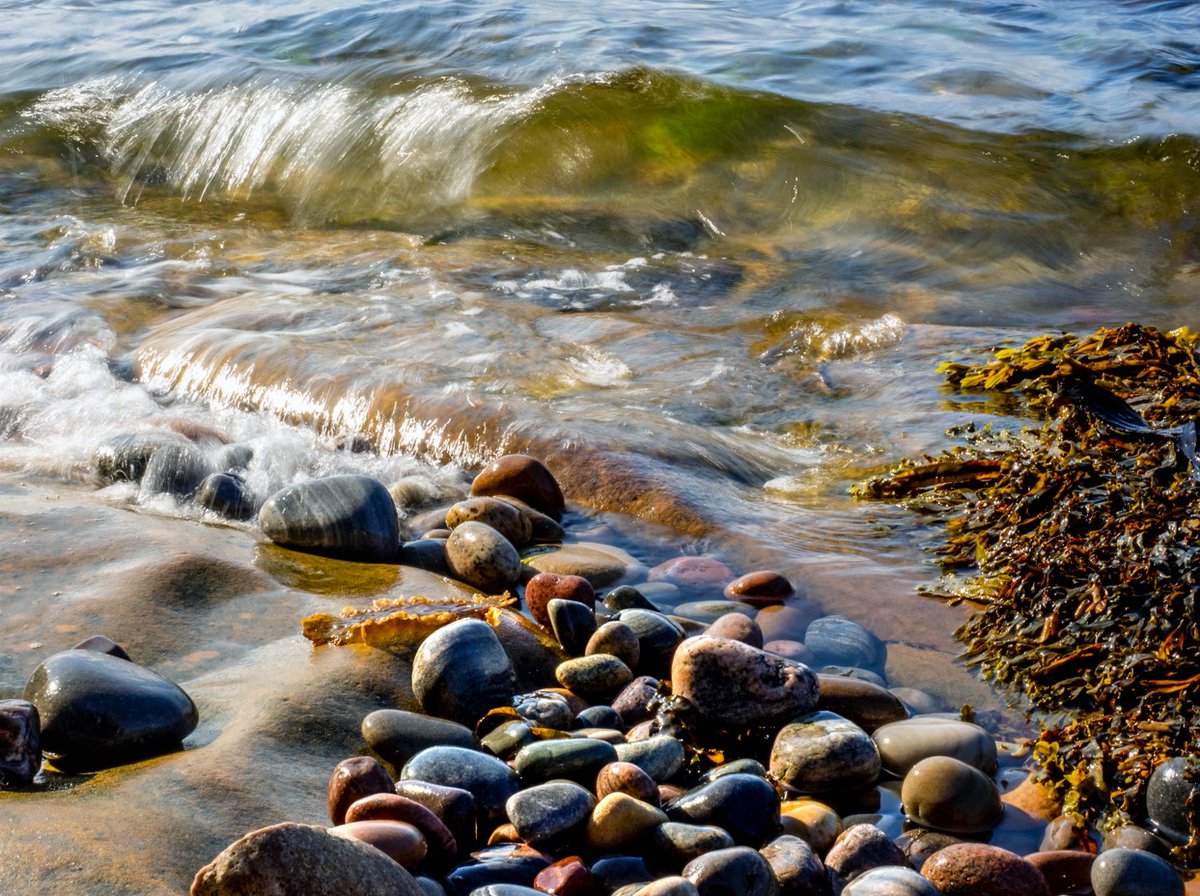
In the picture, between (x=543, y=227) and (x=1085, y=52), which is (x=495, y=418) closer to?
(x=543, y=227)

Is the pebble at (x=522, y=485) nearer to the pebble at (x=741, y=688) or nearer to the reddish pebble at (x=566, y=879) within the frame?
the pebble at (x=741, y=688)

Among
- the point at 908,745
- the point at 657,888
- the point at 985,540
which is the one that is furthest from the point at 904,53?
the point at 657,888

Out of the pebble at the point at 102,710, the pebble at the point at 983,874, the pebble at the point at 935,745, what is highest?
the pebble at the point at 102,710

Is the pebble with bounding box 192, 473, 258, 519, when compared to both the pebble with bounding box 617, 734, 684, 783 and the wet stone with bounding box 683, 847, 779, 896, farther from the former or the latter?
the wet stone with bounding box 683, 847, 779, 896

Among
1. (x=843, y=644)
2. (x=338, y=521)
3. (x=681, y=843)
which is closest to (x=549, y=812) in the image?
(x=681, y=843)

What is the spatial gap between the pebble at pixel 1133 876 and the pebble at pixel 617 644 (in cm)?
121

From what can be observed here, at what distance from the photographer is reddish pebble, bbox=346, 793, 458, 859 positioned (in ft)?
7.05

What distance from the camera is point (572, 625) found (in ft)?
10.3

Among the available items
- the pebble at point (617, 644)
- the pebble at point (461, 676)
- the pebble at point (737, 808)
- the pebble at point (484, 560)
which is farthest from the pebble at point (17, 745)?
the pebble at point (484, 560)

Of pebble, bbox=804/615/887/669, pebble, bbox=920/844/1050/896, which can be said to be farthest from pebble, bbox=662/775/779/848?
pebble, bbox=804/615/887/669

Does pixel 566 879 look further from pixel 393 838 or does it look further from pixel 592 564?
pixel 592 564

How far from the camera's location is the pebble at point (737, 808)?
2.36 m

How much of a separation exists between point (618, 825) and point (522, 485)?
2021 millimetres

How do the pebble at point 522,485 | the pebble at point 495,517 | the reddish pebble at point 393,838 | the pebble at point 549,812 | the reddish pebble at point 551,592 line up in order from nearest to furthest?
the reddish pebble at point 393,838 → the pebble at point 549,812 → the reddish pebble at point 551,592 → the pebble at point 495,517 → the pebble at point 522,485
